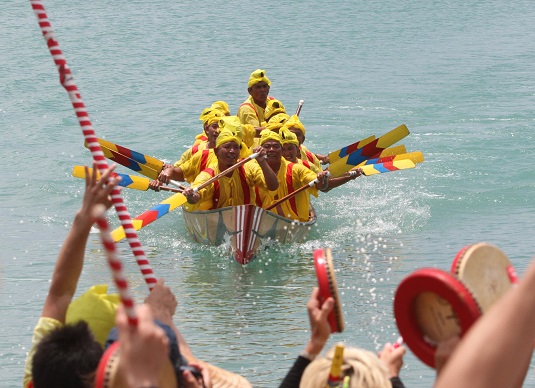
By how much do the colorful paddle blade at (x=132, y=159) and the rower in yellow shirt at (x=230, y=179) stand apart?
0.70 meters

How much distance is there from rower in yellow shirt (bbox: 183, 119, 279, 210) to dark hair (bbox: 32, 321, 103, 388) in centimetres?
608

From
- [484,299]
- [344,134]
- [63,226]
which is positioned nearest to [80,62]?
[344,134]

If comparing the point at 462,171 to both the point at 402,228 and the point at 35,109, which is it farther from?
the point at 35,109

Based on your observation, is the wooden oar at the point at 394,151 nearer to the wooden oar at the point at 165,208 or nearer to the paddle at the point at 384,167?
the paddle at the point at 384,167

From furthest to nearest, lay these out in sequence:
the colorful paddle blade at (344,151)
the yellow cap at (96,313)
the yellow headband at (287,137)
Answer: the colorful paddle blade at (344,151)
the yellow headband at (287,137)
the yellow cap at (96,313)

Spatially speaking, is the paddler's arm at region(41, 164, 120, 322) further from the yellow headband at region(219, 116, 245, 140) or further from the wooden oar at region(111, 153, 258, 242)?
the yellow headband at region(219, 116, 245, 140)

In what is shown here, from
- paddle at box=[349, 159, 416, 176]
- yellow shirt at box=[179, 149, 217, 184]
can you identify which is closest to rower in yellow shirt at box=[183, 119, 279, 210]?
yellow shirt at box=[179, 149, 217, 184]

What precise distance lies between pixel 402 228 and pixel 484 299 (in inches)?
310

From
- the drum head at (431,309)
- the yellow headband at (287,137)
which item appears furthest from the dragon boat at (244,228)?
the drum head at (431,309)

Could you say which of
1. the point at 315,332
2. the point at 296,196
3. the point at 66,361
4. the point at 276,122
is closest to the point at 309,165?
the point at 296,196

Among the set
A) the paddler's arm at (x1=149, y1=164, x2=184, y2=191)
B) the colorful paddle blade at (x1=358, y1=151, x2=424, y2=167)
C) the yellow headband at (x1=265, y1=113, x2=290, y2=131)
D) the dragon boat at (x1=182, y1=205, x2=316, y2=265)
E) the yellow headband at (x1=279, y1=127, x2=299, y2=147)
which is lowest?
the dragon boat at (x1=182, y1=205, x2=316, y2=265)

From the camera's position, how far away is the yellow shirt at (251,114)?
11391 millimetres

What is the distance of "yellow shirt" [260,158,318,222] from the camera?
929 centimetres

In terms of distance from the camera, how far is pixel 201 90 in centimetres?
1772
